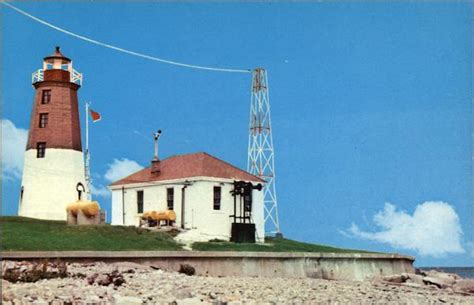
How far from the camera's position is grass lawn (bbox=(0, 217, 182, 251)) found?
24.7 meters

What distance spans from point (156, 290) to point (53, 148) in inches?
715

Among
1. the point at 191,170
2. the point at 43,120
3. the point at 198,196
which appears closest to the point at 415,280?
the point at 198,196

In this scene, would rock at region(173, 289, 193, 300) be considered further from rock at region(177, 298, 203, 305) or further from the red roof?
the red roof

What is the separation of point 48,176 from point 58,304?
66.2 feet

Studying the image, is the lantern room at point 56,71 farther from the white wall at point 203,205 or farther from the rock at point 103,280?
the rock at point 103,280

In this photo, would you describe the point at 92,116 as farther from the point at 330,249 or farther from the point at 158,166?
the point at 330,249

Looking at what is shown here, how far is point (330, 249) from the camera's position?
34594 millimetres

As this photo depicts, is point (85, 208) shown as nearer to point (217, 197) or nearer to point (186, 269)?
point (217, 197)

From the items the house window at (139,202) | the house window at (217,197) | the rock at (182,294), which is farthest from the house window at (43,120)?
the rock at (182,294)

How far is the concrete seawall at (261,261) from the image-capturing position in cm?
2323

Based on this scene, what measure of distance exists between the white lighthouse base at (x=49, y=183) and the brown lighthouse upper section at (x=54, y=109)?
41 cm

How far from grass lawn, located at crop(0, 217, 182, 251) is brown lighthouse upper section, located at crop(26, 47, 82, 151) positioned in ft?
13.7

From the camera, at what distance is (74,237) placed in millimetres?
27016

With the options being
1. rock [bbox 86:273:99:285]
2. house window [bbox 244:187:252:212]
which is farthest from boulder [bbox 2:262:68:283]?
Answer: house window [bbox 244:187:252:212]
